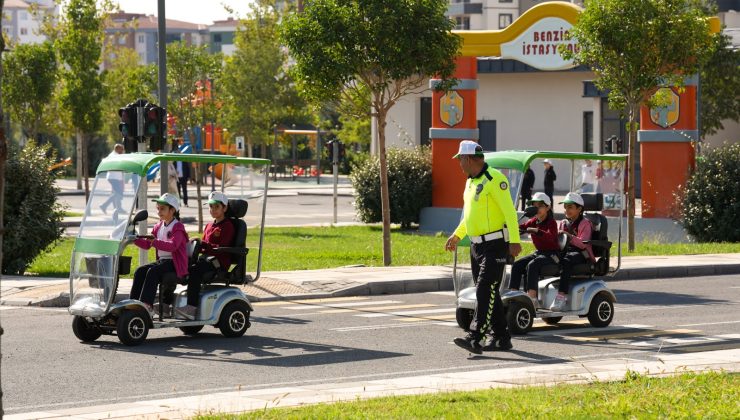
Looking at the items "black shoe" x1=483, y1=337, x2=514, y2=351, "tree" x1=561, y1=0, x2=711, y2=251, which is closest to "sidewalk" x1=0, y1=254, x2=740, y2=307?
"tree" x1=561, y1=0, x2=711, y2=251

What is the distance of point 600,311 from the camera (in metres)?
14.2

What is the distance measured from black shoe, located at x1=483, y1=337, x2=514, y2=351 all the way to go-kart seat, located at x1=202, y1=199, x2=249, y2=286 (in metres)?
2.74

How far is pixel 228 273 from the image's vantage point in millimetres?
13758

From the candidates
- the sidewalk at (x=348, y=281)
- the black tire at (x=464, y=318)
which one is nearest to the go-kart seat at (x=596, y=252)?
the black tire at (x=464, y=318)

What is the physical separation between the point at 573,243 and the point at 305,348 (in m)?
3.06

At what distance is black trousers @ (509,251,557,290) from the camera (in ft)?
45.1

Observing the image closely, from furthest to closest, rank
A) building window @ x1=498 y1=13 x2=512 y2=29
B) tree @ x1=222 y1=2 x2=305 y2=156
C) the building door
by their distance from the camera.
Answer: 1. building window @ x1=498 y1=13 x2=512 y2=29
2. tree @ x1=222 y1=2 x2=305 y2=156
3. the building door

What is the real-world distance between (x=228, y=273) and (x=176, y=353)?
148 centimetres

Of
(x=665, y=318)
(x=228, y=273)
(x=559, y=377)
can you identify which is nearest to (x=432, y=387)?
(x=559, y=377)

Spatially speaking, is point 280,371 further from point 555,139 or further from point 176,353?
point 555,139

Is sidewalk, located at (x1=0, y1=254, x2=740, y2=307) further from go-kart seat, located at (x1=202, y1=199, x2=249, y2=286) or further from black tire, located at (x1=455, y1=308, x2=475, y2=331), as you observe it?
black tire, located at (x1=455, y1=308, x2=475, y2=331)

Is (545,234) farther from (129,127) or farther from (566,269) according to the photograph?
(129,127)

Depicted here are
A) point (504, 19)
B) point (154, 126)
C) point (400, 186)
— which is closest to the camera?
point (154, 126)

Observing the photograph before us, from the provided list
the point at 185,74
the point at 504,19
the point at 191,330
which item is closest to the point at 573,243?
the point at 191,330
